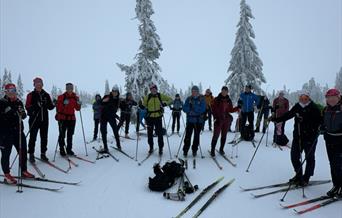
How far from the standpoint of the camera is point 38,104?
851 cm

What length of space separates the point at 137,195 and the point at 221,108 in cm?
467

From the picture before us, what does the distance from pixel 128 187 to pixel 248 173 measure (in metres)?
3.64

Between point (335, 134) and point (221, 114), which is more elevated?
point (221, 114)

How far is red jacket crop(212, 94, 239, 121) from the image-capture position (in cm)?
966

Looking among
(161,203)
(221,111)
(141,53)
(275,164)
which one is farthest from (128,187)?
(141,53)

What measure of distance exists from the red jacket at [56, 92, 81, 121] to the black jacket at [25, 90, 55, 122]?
24.5 inches

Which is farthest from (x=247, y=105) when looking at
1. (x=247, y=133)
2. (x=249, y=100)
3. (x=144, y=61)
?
(x=144, y=61)

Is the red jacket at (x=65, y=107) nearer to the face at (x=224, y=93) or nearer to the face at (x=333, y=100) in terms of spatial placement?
the face at (x=224, y=93)

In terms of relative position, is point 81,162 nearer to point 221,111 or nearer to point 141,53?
point 221,111

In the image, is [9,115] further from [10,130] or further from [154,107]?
[154,107]

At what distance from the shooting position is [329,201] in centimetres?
593

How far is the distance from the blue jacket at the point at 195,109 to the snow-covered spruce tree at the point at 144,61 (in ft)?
42.5

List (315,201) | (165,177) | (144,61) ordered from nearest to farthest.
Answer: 1. (315,201)
2. (165,177)
3. (144,61)

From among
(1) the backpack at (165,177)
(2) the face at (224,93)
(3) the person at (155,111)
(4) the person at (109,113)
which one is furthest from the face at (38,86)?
(2) the face at (224,93)
